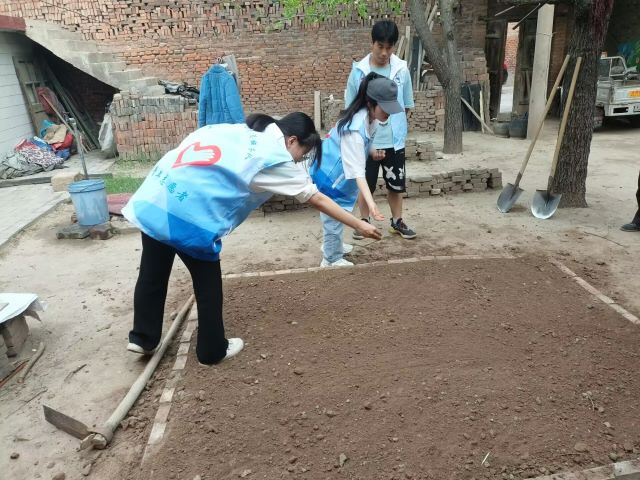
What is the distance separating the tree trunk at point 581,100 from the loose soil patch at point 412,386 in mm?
2320

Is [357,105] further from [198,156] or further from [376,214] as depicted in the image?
[198,156]

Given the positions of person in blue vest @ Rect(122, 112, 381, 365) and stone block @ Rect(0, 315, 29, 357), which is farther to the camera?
stone block @ Rect(0, 315, 29, 357)

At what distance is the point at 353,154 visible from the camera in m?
3.45

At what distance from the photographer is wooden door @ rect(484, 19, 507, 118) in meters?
13.0

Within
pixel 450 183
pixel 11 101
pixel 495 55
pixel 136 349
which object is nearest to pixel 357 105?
pixel 136 349

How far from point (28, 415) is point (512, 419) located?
2.51m

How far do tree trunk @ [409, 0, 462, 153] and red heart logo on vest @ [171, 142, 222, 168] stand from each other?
6.75 meters

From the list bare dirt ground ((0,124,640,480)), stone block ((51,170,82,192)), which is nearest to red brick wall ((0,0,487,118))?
stone block ((51,170,82,192))

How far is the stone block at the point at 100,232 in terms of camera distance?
5.21 meters

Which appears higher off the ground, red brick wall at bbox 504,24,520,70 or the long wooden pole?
red brick wall at bbox 504,24,520,70

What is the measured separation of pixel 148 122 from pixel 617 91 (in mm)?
9100

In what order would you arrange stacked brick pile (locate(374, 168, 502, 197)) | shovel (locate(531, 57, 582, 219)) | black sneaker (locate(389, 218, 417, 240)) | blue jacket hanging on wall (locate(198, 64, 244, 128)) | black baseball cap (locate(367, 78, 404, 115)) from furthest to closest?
stacked brick pile (locate(374, 168, 502, 197)), blue jacket hanging on wall (locate(198, 64, 244, 128)), shovel (locate(531, 57, 582, 219)), black sneaker (locate(389, 218, 417, 240)), black baseball cap (locate(367, 78, 404, 115))

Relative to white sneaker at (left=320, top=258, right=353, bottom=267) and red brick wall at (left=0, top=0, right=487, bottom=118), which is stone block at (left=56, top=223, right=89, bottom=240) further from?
red brick wall at (left=0, top=0, right=487, bottom=118)

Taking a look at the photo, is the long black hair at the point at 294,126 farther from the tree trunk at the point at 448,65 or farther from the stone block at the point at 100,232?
the tree trunk at the point at 448,65
